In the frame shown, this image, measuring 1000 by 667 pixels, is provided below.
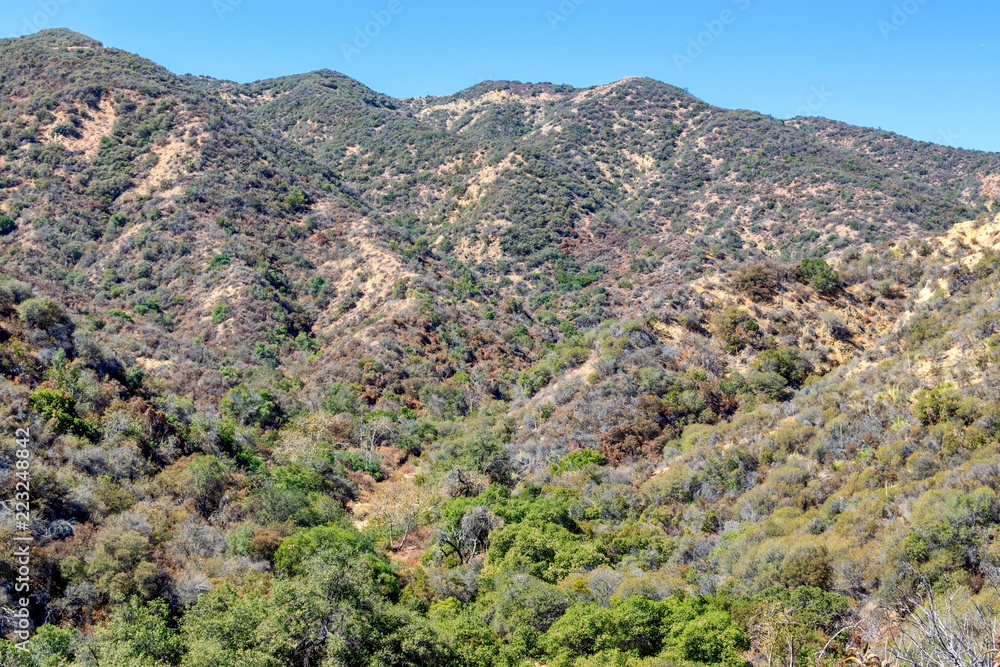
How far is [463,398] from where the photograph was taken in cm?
4081

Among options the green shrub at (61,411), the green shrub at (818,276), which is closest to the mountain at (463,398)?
the green shrub at (61,411)

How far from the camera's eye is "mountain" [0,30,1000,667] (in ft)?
49.5

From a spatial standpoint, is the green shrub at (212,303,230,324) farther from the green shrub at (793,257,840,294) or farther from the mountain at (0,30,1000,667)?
the green shrub at (793,257,840,294)

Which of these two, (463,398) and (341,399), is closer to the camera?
(341,399)

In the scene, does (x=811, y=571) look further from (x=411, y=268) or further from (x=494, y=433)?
(x=411, y=268)

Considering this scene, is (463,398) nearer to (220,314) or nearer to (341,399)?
(341,399)
